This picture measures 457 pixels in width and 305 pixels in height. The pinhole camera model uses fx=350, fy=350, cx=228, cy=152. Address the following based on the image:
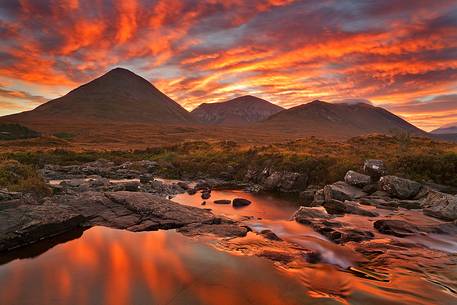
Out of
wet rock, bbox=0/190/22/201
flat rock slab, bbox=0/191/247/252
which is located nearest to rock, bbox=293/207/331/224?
flat rock slab, bbox=0/191/247/252

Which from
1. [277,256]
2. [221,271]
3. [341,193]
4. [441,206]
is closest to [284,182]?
[341,193]

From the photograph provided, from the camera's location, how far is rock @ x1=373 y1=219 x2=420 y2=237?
62.6 feet

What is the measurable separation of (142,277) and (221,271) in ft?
10.2

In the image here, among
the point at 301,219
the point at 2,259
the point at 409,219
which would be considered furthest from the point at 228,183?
the point at 2,259

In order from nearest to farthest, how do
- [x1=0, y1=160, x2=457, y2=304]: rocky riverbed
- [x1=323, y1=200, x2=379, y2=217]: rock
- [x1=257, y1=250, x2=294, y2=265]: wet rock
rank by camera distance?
[x1=257, y1=250, x2=294, y2=265]: wet rock < [x1=0, y1=160, x2=457, y2=304]: rocky riverbed < [x1=323, y1=200, x2=379, y2=217]: rock

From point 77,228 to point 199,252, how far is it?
25.8 ft

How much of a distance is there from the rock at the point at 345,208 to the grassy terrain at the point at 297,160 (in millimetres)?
10485

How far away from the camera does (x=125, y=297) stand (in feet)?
39.1

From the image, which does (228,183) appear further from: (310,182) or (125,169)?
(125,169)

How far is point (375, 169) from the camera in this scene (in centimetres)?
3194

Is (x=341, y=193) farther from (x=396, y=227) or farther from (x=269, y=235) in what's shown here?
(x=269, y=235)

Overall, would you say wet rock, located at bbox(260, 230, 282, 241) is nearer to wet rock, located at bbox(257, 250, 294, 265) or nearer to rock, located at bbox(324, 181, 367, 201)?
wet rock, located at bbox(257, 250, 294, 265)

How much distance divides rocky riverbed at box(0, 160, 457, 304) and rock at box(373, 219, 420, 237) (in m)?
0.05

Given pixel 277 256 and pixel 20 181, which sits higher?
pixel 20 181
